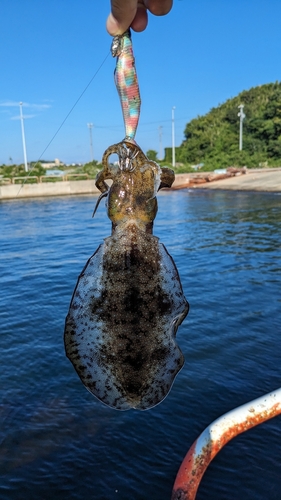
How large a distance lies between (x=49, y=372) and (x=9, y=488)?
2574mm

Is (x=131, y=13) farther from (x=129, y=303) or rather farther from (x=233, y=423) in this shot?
(x=233, y=423)

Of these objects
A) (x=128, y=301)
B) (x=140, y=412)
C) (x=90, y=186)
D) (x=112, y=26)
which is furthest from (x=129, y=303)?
(x=90, y=186)

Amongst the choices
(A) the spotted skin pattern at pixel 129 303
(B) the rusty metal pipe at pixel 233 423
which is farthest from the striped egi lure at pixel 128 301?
(B) the rusty metal pipe at pixel 233 423

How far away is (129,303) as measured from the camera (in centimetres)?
284

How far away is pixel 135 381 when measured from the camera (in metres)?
2.91

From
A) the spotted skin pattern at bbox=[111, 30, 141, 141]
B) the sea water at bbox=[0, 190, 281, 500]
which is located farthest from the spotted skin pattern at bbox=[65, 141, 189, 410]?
the sea water at bbox=[0, 190, 281, 500]

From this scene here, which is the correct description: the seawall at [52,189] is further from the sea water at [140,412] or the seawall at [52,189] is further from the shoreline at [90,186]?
the sea water at [140,412]

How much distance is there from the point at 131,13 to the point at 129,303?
5.67 feet

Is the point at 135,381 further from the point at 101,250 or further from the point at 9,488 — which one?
the point at 9,488

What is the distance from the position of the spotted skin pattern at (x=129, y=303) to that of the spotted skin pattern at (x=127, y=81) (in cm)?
16

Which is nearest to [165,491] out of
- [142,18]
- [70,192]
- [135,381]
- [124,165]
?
[135,381]

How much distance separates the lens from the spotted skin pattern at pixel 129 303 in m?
2.85

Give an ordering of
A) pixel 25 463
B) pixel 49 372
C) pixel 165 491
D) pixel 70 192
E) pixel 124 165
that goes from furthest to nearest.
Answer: pixel 70 192, pixel 49 372, pixel 25 463, pixel 165 491, pixel 124 165

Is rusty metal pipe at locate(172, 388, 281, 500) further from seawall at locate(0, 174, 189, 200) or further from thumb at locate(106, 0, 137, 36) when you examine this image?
seawall at locate(0, 174, 189, 200)
